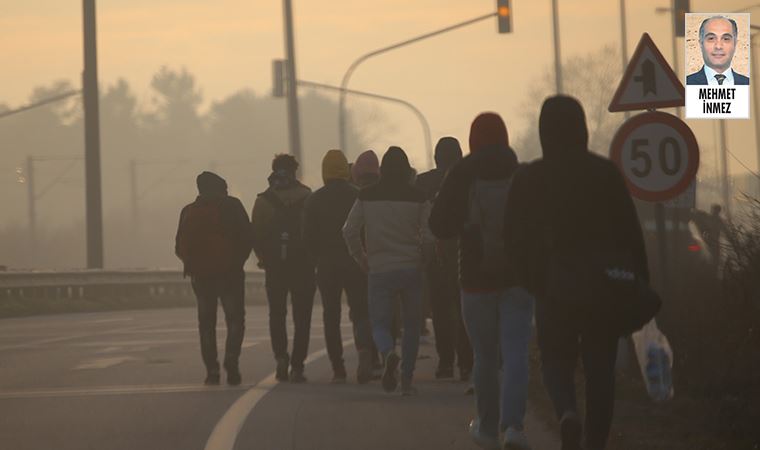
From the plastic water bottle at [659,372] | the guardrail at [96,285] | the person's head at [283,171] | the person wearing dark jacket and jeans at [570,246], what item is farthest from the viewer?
the guardrail at [96,285]

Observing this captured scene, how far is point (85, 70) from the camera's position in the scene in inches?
1521

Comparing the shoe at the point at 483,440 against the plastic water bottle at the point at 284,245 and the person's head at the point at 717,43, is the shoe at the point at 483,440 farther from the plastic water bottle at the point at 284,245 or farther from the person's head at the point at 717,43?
the person's head at the point at 717,43

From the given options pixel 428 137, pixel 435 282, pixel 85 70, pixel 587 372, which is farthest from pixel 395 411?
pixel 428 137

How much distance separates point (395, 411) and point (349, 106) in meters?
150

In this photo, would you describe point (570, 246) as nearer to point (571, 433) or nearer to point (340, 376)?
point (571, 433)

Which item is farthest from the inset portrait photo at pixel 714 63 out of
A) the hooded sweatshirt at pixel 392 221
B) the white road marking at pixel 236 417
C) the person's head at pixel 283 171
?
the hooded sweatshirt at pixel 392 221

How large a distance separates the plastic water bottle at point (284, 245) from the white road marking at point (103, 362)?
2.99m

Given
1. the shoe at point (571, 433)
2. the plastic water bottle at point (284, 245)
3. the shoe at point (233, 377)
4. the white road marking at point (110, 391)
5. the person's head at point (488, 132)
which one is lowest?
the white road marking at point (110, 391)

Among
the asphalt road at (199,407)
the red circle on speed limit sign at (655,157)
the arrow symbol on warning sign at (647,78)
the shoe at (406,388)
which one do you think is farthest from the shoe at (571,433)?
the arrow symbol on warning sign at (647,78)

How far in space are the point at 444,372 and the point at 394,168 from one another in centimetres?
244

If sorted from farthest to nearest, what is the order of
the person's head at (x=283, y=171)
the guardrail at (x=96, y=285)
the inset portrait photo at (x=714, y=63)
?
the guardrail at (x=96, y=285), the inset portrait photo at (x=714, y=63), the person's head at (x=283, y=171)

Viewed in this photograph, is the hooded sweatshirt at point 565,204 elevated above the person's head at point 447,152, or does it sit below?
below

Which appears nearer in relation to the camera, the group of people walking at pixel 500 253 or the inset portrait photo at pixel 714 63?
the group of people walking at pixel 500 253

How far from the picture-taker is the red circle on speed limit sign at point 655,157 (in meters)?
12.8
